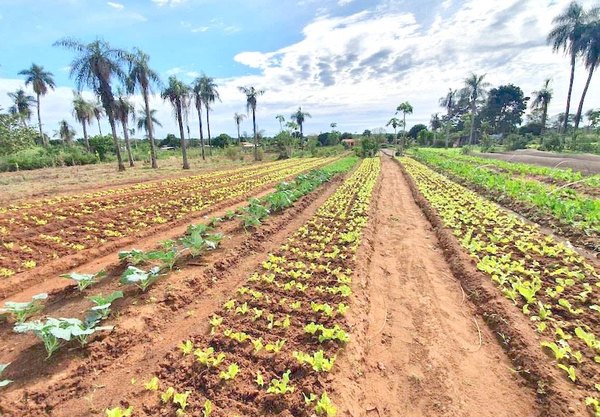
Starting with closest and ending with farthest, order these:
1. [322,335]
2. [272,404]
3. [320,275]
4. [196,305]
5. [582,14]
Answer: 1. [272,404]
2. [322,335]
3. [196,305]
4. [320,275]
5. [582,14]

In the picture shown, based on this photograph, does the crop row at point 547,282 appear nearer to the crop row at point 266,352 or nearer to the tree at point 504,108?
the crop row at point 266,352

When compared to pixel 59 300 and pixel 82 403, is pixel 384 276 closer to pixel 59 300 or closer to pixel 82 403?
pixel 82 403

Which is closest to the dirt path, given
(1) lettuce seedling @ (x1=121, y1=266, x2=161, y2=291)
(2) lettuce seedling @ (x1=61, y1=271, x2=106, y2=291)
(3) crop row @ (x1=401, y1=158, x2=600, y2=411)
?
(3) crop row @ (x1=401, y1=158, x2=600, y2=411)

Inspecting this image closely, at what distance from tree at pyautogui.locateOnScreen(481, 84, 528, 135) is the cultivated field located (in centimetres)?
8811

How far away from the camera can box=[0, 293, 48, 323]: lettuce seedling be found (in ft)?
12.7

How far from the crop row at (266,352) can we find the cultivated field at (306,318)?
0.02 m

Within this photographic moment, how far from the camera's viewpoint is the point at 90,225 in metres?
8.52

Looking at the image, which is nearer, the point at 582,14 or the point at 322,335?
the point at 322,335

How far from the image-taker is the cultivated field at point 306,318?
3074 millimetres

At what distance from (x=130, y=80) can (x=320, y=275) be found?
2607 centimetres

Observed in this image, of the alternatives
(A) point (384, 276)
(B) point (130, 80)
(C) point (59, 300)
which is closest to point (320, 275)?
(A) point (384, 276)

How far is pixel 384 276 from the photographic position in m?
5.88

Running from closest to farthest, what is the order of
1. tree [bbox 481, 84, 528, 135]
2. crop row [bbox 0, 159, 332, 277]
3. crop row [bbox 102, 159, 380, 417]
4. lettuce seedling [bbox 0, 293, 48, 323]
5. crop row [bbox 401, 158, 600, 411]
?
crop row [bbox 102, 159, 380, 417] → crop row [bbox 401, 158, 600, 411] → lettuce seedling [bbox 0, 293, 48, 323] → crop row [bbox 0, 159, 332, 277] → tree [bbox 481, 84, 528, 135]

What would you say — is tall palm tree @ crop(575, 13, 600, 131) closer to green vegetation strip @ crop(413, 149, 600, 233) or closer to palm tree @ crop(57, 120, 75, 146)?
green vegetation strip @ crop(413, 149, 600, 233)
